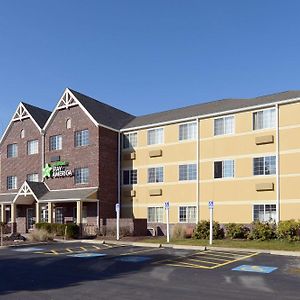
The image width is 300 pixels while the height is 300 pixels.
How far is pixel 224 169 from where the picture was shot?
32.8 metres

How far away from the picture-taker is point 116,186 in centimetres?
3812

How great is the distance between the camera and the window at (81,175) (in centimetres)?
3763

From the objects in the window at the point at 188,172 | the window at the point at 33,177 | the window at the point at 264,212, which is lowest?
the window at the point at 264,212

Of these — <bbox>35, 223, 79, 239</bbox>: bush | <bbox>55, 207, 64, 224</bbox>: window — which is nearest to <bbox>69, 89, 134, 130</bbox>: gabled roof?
<bbox>55, 207, 64, 224</bbox>: window

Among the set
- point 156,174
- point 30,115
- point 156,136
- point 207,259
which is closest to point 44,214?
point 30,115

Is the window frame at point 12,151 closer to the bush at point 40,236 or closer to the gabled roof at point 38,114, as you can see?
the gabled roof at point 38,114

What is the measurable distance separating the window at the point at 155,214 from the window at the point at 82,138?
7835 mm

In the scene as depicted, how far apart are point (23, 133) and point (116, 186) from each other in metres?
12.0

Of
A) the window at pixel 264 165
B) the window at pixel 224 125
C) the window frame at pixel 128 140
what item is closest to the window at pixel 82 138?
the window frame at pixel 128 140

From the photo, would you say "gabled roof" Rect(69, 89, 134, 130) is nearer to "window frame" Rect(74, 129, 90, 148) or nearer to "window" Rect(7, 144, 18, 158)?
"window frame" Rect(74, 129, 90, 148)

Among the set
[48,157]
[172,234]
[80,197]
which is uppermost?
[48,157]

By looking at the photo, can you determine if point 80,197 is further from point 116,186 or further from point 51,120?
point 51,120

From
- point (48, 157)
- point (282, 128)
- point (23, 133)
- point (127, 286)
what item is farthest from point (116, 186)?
point (127, 286)

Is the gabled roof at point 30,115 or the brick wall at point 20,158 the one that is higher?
the gabled roof at point 30,115
